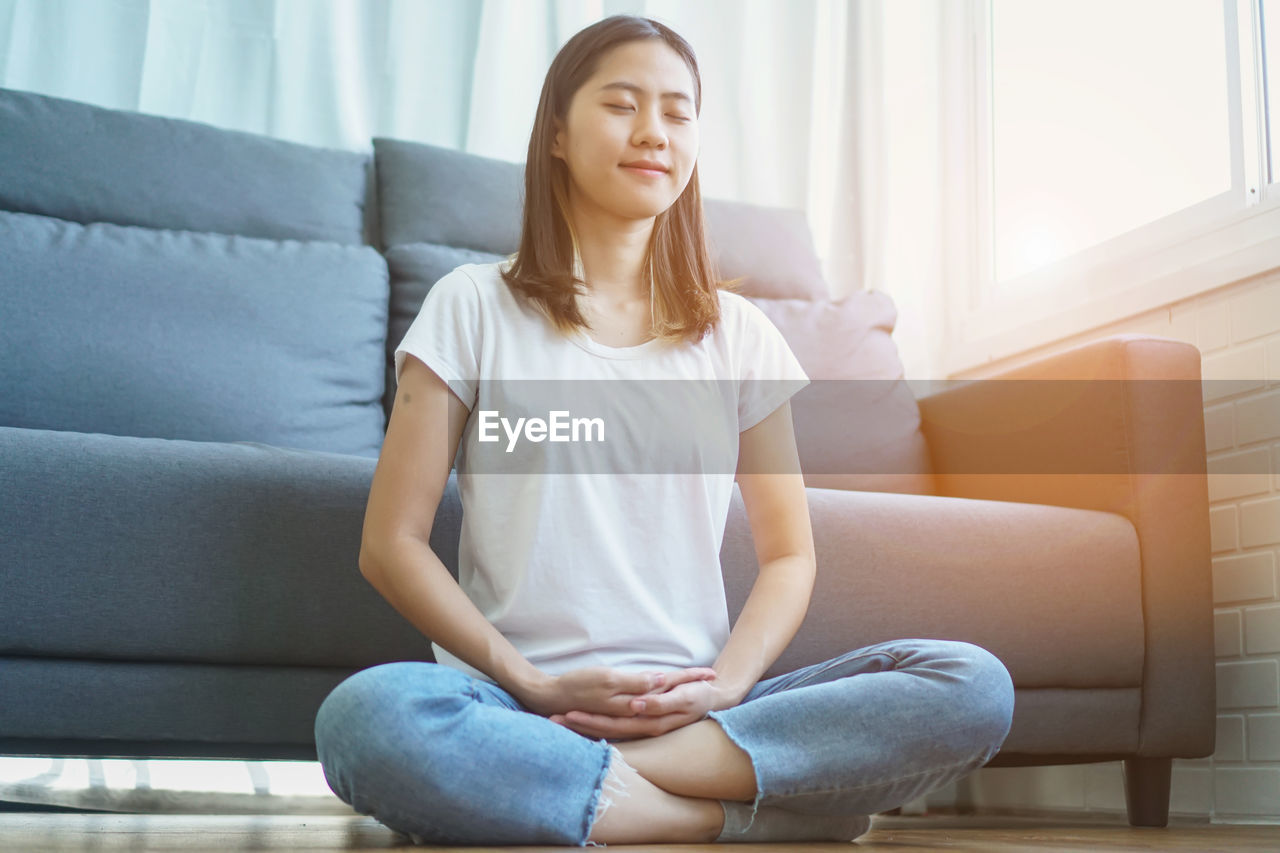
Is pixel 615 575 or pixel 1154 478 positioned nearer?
pixel 615 575

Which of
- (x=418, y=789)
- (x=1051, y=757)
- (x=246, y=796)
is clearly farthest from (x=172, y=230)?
(x=1051, y=757)

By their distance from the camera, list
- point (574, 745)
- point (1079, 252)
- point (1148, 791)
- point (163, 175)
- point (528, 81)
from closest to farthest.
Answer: point (574, 745)
point (1148, 791)
point (163, 175)
point (1079, 252)
point (528, 81)

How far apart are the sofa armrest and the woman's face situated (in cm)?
75

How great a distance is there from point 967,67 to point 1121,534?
5.01 feet

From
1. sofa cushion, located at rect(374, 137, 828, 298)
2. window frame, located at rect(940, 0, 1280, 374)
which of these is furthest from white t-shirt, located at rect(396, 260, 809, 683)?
window frame, located at rect(940, 0, 1280, 374)

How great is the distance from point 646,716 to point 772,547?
0.36 meters

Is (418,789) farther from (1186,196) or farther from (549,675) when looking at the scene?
(1186,196)

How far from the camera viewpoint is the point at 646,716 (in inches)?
39.5

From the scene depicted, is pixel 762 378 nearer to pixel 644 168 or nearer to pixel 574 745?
pixel 644 168

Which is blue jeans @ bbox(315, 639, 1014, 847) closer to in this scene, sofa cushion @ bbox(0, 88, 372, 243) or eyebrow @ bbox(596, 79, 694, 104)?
eyebrow @ bbox(596, 79, 694, 104)

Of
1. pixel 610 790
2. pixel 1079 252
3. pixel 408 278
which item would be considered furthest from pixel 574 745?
pixel 1079 252

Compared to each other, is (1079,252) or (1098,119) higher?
(1098,119)

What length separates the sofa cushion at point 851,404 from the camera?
2010 mm

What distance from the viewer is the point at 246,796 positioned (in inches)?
55.9
